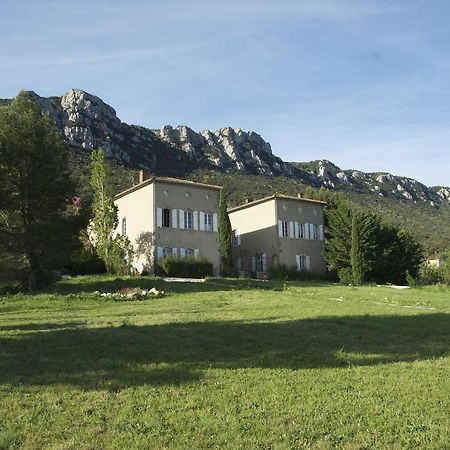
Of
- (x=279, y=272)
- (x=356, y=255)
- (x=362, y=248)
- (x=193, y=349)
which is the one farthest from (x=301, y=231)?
(x=193, y=349)

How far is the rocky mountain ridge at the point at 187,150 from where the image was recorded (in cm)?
7781

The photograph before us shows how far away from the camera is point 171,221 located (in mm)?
32750

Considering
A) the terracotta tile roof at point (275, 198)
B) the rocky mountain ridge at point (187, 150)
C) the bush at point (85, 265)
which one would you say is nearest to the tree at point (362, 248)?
the terracotta tile roof at point (275, 198)

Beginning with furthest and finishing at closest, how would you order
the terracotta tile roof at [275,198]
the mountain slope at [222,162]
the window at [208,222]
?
the mountain slope at [222,162] < the terracotta tile roof at [275,198] < the window at [208,222]

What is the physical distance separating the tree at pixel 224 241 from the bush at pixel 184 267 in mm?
3456

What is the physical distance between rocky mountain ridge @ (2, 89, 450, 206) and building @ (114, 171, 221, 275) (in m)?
40.5

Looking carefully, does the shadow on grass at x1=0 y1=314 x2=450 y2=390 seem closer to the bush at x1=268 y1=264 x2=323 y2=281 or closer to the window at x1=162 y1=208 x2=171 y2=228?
the window at x1=162 y1=208 x2=171 y2=228

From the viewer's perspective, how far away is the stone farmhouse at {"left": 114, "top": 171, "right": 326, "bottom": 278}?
107 feet

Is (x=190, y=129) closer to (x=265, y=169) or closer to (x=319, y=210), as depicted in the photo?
(x=265, y=169)

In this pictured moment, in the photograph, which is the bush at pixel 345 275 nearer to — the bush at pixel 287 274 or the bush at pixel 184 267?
the bush at pixel 287 274

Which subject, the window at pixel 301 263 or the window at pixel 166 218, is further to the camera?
the window at pixel 301 263

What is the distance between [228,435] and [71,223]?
20.2m

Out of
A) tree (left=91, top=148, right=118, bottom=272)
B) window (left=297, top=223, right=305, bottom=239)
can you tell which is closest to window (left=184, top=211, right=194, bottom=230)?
tree (left=91, top=148, right=118, bottom=272)

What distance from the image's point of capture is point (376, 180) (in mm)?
116875
